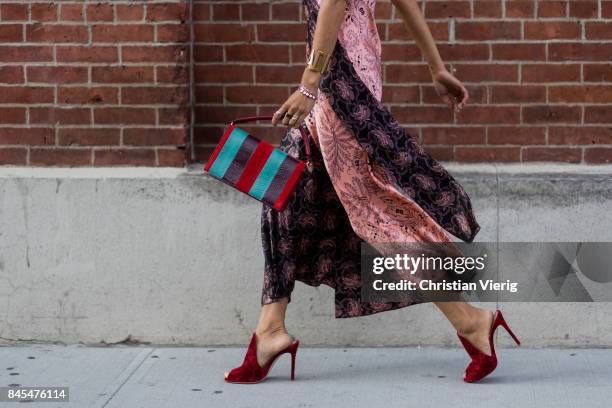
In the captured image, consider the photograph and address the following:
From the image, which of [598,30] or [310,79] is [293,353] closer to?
[310,79]

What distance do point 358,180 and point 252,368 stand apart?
83cm

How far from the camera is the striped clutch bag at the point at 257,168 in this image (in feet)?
15.5

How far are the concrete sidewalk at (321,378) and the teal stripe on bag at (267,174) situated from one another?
2.53 feet

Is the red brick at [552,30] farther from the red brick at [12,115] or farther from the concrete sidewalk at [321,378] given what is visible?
the red brick at [12,115]

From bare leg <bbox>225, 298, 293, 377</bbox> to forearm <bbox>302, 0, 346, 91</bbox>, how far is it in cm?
90

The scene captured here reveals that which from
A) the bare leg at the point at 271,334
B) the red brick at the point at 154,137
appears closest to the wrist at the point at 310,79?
the bare leg at the point at 271,334

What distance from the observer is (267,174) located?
477cm

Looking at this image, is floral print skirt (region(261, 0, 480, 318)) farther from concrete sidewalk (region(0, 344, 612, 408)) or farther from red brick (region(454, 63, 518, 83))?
red brick (region(454, 63, 518, 83))

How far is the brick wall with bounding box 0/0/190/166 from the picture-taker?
5.59 meters

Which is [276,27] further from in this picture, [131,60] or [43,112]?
[43,112]

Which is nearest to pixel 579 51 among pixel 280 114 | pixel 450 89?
pixel 450 89

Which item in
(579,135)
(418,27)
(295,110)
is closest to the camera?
(295,110)

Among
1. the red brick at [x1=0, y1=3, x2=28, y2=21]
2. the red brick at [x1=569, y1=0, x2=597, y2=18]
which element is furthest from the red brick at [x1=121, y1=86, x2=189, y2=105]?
the red brick at [x1=569, y1=0, x2=597, y2=18]

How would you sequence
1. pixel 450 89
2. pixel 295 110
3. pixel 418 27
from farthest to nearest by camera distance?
pixel 450 89 < pixel 418 27 < pixel 295 110
